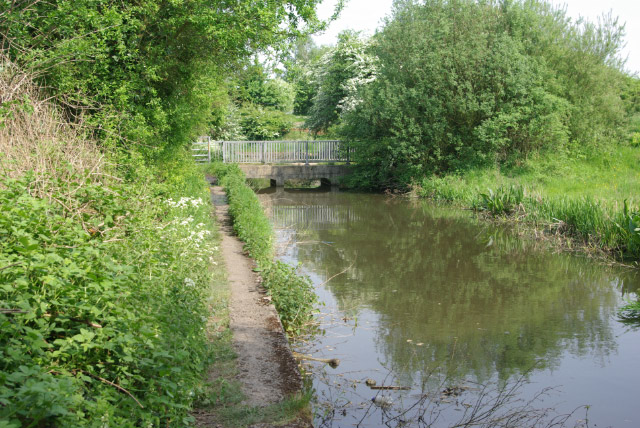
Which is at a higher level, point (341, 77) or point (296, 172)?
point (341, 77)

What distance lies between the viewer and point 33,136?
7.75m

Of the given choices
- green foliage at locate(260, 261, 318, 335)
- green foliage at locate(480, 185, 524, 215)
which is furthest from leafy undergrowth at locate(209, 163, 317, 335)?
green foliage at locate(480, 185, 524, 215)

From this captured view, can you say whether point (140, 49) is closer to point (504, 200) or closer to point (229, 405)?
point (229, 405)

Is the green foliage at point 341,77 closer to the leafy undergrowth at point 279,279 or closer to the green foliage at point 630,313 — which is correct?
the leafy undergrowth at point 279,279

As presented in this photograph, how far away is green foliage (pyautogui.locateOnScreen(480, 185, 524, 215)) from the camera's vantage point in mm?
16828

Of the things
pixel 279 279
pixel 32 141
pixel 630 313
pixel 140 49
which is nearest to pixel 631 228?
pixel 630 313

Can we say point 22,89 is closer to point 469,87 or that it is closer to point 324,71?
point 469,87

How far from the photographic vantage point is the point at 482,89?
76.0 feet

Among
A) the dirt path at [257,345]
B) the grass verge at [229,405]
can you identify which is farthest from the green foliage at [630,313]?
the grass verge at [229,405]

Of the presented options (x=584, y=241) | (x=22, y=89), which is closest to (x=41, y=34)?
(x=22, y=89)

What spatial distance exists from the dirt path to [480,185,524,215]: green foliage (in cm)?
1000

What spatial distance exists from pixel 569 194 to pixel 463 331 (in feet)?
34.3

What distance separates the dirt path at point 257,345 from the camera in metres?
5.16

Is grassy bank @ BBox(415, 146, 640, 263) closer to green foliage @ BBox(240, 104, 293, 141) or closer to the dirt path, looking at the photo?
the dirt path
